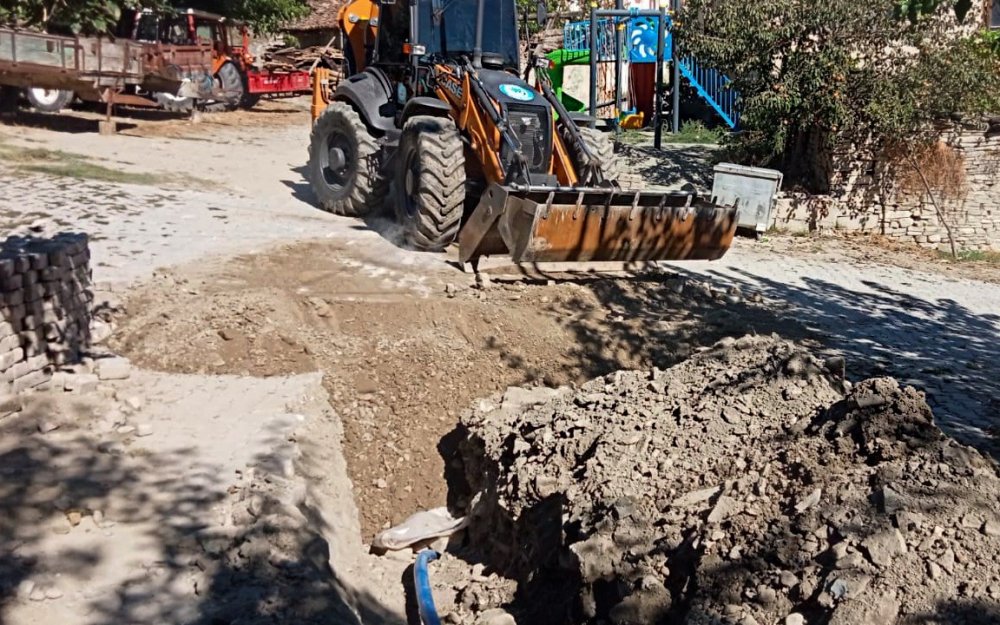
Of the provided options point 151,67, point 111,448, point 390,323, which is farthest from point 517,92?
point 151,67

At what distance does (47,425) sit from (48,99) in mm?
14120

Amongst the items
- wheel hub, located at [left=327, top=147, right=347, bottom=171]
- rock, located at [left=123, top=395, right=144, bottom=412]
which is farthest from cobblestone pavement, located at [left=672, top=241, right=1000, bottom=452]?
rock, located at [left=123, top=395, right=144, bottom=412]

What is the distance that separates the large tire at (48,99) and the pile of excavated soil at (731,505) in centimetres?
1456

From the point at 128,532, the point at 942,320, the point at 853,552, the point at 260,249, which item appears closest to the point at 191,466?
the point at 128,532

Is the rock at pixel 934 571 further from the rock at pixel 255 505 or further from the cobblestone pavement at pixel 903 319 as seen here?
the rock at pixel 255 505

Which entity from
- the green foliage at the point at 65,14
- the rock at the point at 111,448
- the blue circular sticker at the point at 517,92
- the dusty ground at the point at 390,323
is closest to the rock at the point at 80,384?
the dusty ground at the point at 390,323

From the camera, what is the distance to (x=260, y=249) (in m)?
9.32

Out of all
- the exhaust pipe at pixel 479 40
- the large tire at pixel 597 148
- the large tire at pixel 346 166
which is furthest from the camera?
the large tire at pixel 346 166

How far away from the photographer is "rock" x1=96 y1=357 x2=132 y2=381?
248 inches

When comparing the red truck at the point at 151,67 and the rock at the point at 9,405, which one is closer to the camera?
the rock at the point at 9,405

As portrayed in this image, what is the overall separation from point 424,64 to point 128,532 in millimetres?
6649

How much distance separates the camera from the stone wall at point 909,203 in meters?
12.9

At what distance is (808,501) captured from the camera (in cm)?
404

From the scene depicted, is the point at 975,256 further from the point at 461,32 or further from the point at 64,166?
the point at 64,166
